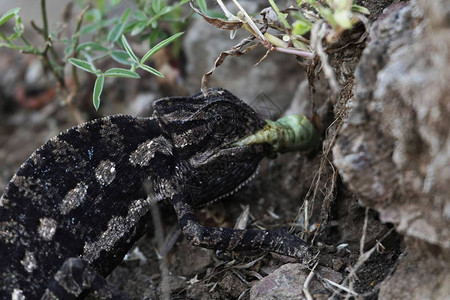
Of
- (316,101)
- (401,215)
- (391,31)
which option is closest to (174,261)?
(316,101)

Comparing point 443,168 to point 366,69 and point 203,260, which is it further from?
point 203,260

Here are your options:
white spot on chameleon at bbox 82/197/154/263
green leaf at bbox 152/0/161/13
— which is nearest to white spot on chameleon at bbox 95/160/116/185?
white spot on chameleon at bbox 82/197/154/263

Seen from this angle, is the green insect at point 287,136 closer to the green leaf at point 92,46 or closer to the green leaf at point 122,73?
the green leaf at point 122,73

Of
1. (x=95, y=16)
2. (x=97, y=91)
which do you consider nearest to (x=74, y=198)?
(x=97, y=91)

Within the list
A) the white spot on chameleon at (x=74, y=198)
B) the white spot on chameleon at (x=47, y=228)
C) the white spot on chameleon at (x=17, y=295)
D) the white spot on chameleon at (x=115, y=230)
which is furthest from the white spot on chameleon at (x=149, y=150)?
the white spot on chameleon at (x=17, y=295)

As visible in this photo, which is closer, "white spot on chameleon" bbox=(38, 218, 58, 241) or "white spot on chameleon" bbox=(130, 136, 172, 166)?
"white spot on chameleon" bbox=(38, 218, 58, 241)

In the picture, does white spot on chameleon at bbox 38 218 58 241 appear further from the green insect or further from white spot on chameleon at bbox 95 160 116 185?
the green insect
